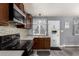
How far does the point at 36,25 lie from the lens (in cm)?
277

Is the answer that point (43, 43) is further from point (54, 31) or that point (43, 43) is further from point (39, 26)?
point (39, 26)

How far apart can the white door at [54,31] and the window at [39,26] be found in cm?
16

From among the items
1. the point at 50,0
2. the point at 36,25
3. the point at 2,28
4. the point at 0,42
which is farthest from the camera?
the point at 36,25

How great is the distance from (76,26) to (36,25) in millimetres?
981

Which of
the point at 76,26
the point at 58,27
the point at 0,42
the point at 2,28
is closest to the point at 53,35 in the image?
the point at 58,27

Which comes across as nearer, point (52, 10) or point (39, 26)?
point (39, 26)

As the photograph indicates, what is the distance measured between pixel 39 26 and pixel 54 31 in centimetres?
60

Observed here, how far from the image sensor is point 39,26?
9.48 ft

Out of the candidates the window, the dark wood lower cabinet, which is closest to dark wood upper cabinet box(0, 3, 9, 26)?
the window

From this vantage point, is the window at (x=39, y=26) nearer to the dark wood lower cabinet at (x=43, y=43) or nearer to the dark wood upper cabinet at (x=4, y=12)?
the dark wood lower cabinet at (x=43, y=43)

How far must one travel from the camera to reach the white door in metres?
3.12

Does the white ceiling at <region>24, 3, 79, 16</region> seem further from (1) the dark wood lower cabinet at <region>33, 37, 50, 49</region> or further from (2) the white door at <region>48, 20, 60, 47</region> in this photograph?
(1) the dark wood lower cabinet at <region>33, 37, 50, 49</region>

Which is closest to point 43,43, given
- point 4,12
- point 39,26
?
point 39,26

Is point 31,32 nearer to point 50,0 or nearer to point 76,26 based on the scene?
point 76,26
